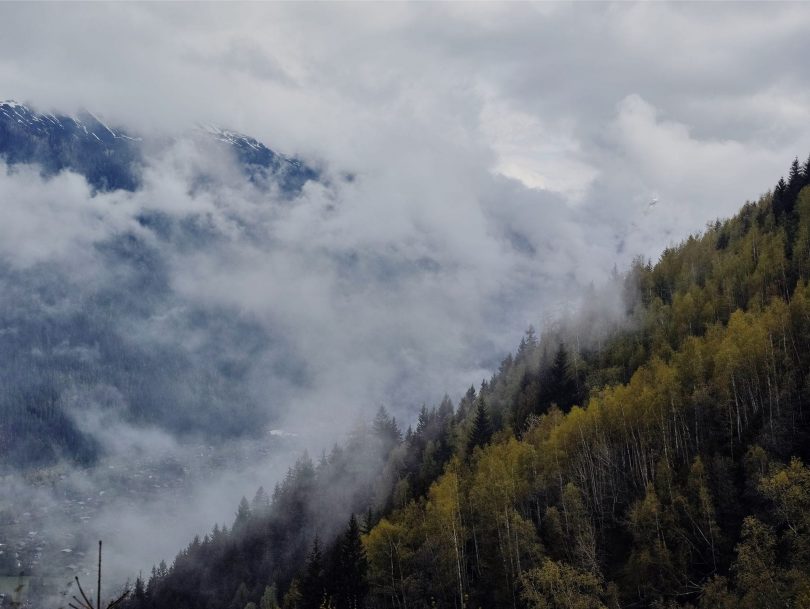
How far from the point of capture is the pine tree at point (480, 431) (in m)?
169

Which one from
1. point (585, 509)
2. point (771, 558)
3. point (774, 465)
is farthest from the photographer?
point (585, 509)

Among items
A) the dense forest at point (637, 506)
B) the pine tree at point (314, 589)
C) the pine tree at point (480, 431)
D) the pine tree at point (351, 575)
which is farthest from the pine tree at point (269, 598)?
the pine tree at point (351, 575)

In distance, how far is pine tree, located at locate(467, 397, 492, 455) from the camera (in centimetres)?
16907

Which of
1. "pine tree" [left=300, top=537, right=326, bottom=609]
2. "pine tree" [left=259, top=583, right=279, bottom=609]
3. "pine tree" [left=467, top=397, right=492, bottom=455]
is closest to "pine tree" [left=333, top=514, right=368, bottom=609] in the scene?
"pine tree" [left=300, top=537, right=326, bottom=609]

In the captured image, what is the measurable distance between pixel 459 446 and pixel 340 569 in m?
70.1

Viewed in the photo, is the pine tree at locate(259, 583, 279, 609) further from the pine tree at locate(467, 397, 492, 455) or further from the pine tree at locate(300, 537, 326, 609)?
the pine tree at locate(467, 397, 492, 455)

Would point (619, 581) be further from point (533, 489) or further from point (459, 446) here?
point (459, 446)

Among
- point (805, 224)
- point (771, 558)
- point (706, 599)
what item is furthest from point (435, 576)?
point (805, 224)

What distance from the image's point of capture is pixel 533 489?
115125mm

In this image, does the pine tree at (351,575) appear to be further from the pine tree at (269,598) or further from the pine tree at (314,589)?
the pine tree at (269,598)

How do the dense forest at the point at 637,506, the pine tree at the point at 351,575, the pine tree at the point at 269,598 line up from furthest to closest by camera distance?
the pine tree at the point at 269,598
the pine tree at the point at 351,575
the dense forest at the point at 637,506

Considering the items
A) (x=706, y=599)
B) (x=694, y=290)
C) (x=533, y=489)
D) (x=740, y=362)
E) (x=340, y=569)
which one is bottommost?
(x=706, y=599)

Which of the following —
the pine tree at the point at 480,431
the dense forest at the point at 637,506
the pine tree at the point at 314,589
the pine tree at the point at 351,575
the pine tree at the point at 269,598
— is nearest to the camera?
the dense forest at the point at 637,506

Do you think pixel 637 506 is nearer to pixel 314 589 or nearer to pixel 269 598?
pixel 314 589
